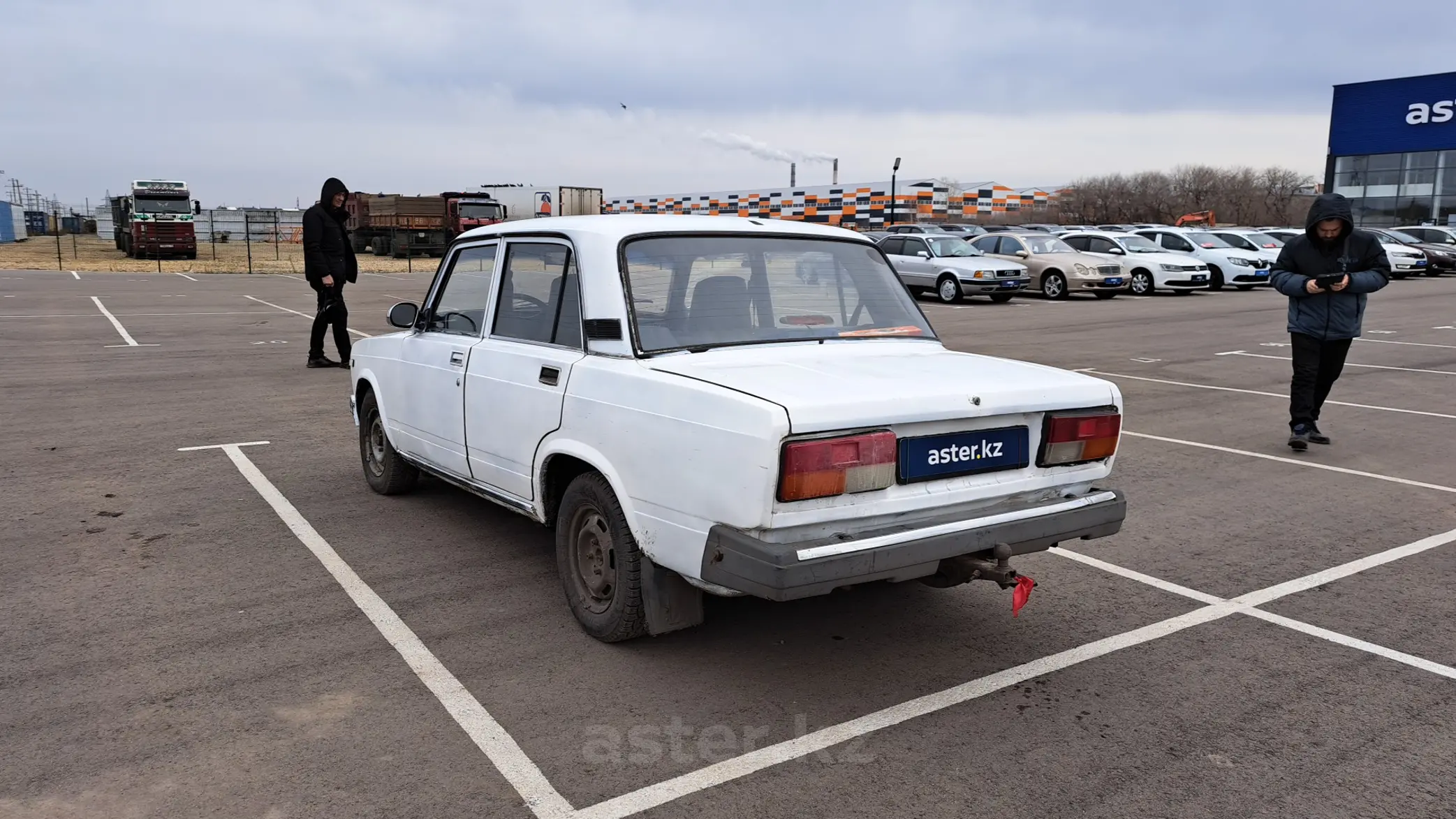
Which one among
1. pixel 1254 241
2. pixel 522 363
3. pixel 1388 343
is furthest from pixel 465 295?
pixel 1254 241

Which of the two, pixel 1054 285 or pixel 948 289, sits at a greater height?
pixel 1054 285

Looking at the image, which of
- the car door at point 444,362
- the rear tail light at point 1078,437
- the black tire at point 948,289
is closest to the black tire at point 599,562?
the car door at point 444,362

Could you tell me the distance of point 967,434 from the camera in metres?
3.66

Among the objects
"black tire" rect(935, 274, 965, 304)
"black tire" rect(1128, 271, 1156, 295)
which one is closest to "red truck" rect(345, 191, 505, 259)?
"black tire" rect(935, 274, 965, 304)

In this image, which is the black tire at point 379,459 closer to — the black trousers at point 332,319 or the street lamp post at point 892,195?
the black trousers at point 332,319

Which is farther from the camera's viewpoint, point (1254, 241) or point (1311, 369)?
point (1254, 241)

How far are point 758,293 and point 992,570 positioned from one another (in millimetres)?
1499

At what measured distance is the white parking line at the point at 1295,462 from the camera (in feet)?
22.8

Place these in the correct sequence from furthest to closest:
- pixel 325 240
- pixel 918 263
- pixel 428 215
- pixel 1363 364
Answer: pixel 428 215 → pixel 918 263 → pixel 1363 364 → pixel 325 240

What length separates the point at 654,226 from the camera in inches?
171

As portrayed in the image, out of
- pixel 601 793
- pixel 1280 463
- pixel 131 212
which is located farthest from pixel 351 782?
pixel 131 212

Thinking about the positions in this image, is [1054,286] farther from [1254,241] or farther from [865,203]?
[865,203]

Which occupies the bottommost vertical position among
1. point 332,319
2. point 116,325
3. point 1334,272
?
Result: point 116,325

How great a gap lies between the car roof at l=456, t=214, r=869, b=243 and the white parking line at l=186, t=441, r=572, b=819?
1723mm
